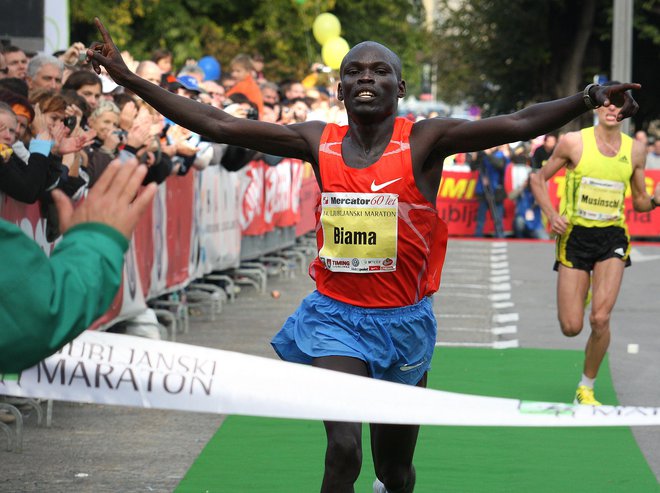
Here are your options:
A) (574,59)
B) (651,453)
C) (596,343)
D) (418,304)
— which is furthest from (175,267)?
(574,59)

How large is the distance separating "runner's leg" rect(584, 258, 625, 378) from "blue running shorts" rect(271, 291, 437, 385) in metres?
3.40

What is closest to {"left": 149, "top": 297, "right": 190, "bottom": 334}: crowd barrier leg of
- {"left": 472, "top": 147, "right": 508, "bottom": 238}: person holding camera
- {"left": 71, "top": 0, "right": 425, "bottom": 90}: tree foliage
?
{"left": 472, "top": 147, "right": 508, "bottom": 238}: person holding camera

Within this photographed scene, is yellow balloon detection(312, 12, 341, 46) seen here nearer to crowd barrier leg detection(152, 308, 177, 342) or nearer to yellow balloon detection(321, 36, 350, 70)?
yellow balloon detection(321, 36, 350, 70)

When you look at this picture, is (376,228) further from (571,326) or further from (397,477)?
(571,326)

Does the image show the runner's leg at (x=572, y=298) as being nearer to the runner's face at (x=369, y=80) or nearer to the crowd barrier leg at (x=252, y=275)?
the runner's face at (x=369, y=80)

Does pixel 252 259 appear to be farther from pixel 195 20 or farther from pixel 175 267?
pixel 195 20

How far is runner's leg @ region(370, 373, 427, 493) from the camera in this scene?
18.9 feet

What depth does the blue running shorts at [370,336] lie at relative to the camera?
224 inches

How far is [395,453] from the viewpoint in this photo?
5.84m

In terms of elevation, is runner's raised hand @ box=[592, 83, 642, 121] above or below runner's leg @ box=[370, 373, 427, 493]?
above

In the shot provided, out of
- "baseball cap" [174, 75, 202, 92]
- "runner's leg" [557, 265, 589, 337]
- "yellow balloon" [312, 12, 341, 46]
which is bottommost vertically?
"runner's leg" [557, 265, 589, 337]

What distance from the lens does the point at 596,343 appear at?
30.0ft

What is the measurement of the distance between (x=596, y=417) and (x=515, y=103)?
138 feet

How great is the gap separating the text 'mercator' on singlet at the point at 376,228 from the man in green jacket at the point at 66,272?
2483 mm
